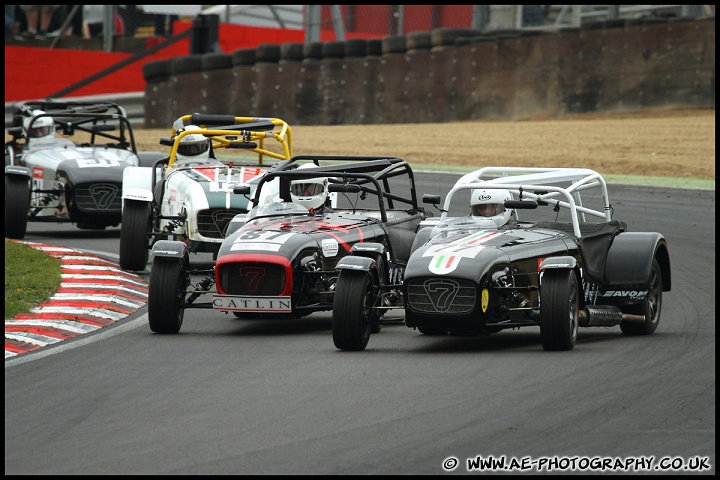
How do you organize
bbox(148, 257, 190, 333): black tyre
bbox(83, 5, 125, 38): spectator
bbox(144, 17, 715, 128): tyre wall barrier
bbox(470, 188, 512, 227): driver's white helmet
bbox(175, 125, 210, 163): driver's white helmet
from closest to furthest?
bbox(148, 257, 190, 333): black tyre
bbox(470, 188, 512, 227): driver's white helmet
bbox(175, 125, 210, 163): driver's white helmet
bbox(144, 17, 715, 128): tyre wall barrier
bbox(83, 5, 125, 38): spectator

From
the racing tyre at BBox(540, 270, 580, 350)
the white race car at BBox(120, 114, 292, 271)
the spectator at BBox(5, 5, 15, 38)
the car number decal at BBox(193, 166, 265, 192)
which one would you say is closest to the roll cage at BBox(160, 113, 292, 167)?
the white race car at BBox(120, 114, 292, 271)

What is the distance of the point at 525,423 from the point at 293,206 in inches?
192

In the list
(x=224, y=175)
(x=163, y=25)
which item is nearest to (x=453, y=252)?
(x=224, y=175)

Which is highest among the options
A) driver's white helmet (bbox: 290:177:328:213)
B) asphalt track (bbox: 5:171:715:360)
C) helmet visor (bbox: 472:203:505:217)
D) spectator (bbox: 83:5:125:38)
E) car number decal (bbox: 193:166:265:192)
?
spectator (bbox: 83:5:125:38)

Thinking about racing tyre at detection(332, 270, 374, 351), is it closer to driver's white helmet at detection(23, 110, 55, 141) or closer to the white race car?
the white race car

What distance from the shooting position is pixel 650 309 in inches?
397

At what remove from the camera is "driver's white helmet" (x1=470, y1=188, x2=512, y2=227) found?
1027cm

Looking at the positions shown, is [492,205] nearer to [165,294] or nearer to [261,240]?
[261,240]

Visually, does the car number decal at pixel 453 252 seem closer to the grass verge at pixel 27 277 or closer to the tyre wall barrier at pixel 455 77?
the grass verge at pixel 27 277

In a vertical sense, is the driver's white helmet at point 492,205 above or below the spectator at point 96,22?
below

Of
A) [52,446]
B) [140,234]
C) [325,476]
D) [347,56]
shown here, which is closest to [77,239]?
[140,234]

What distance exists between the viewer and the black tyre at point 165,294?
10.0 m

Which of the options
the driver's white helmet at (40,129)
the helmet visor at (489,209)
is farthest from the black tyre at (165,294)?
the driver's white helmet at (40,129)

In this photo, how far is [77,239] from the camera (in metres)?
16.9
